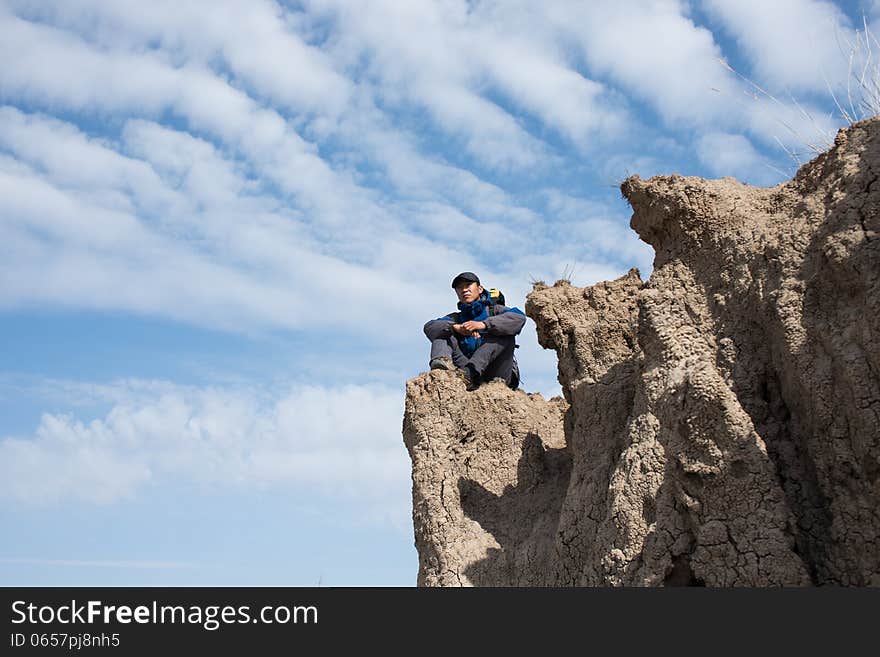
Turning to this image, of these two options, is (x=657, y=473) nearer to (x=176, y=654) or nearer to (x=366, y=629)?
(x=366, y=629)

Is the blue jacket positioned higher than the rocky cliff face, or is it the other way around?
the blue jacket

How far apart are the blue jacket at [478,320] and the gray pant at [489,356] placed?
0.21 feet

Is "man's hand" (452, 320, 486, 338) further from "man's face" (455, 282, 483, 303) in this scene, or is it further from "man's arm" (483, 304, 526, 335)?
"man's face" (455, 282, 483, 303)

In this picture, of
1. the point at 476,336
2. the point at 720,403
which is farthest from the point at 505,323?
the point at 720,403

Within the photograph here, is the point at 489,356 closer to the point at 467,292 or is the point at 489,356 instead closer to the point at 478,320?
the point at 478,320

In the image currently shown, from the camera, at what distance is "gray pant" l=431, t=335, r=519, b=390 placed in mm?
8867

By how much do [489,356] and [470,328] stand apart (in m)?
0.33

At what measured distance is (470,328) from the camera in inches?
353

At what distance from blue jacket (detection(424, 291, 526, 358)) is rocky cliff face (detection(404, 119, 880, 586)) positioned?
1365 millimetres

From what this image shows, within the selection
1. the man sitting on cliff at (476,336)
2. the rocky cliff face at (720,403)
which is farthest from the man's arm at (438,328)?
the rocky cliff face at (720,403)

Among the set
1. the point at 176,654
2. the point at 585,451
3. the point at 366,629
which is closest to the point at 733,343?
the point at 585,451

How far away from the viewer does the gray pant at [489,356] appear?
8867 mm

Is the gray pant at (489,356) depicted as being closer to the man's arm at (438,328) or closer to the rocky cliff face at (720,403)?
the man's arm at (438,328)

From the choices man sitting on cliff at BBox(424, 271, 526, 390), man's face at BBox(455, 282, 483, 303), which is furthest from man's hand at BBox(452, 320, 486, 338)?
man's face at BBox(455, 282, 483, 303)
